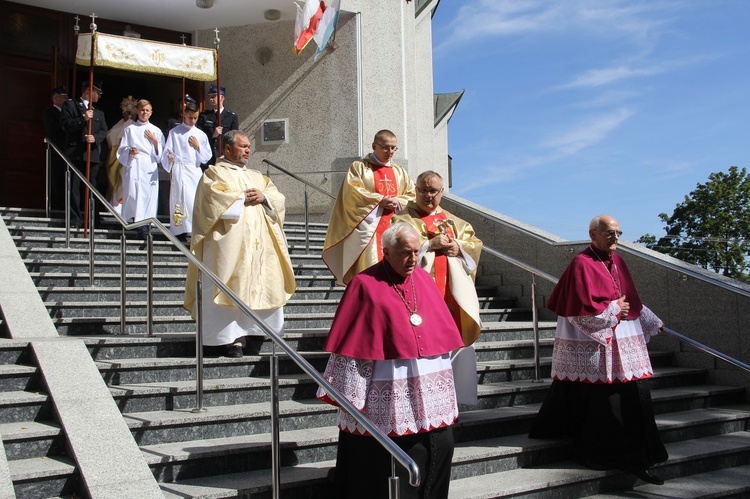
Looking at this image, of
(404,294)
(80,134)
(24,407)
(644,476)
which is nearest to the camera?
(404,294)

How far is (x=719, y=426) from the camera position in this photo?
7.43 m

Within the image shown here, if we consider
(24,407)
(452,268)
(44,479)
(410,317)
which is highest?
(452,268)

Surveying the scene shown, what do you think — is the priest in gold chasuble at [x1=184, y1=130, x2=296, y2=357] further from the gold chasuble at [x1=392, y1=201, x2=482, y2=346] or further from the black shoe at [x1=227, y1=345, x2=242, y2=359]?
the gold chasuble at [x1=392, y1=201, x2=482, y2=346]

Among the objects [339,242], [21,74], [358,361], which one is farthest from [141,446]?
[21,74]

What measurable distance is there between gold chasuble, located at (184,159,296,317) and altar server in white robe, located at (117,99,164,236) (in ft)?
11.8

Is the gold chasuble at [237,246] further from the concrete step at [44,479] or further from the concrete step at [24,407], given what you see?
the concrete step at [44,479]

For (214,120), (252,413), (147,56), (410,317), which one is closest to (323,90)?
(214,120)

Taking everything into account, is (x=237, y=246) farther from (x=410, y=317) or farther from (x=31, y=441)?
(x=410, y=317)

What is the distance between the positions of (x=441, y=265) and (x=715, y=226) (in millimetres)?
30196

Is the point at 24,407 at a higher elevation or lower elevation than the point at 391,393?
lower

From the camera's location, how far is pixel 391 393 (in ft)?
15.0

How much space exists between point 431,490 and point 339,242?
3.02 metres

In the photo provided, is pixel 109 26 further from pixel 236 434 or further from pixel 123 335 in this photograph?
pixel 236 434

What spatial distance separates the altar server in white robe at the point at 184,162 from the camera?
34.2ft
